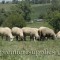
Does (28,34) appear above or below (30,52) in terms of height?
below

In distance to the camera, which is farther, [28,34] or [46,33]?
[46,33]

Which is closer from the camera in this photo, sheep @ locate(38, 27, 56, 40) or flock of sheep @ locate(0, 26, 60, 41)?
flock of sheep @ locate(0, 26, 60, 41)

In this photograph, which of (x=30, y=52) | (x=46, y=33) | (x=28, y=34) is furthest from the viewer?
(x=46, y=33)

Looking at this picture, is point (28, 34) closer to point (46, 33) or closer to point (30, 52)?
point (46, 33)

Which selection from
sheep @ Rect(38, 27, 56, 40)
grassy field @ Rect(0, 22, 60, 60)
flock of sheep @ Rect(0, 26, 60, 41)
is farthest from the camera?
sheep @ Rect(38, 27, 56, 40)

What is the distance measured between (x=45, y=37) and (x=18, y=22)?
87.0 ft

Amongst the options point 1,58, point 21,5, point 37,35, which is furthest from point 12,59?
point 21,5

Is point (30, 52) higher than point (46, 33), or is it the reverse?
point (30, 52)

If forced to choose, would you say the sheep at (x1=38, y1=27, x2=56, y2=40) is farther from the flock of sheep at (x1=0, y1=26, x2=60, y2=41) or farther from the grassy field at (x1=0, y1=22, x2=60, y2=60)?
the grassy field at (x1=0, y1=22, x2=60, y2=60)

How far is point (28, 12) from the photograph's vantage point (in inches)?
4685

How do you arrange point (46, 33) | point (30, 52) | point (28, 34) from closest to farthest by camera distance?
1. point (30, 52)
2. point (28, 34)
3. point (46, 33)

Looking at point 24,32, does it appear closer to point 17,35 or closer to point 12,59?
point 17,35

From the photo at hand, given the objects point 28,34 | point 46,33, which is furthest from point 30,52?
point 46,33

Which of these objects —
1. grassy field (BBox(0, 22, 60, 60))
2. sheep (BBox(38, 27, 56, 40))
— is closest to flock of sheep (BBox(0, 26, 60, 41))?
sheep (BBox(38, 27, 56, 40))
